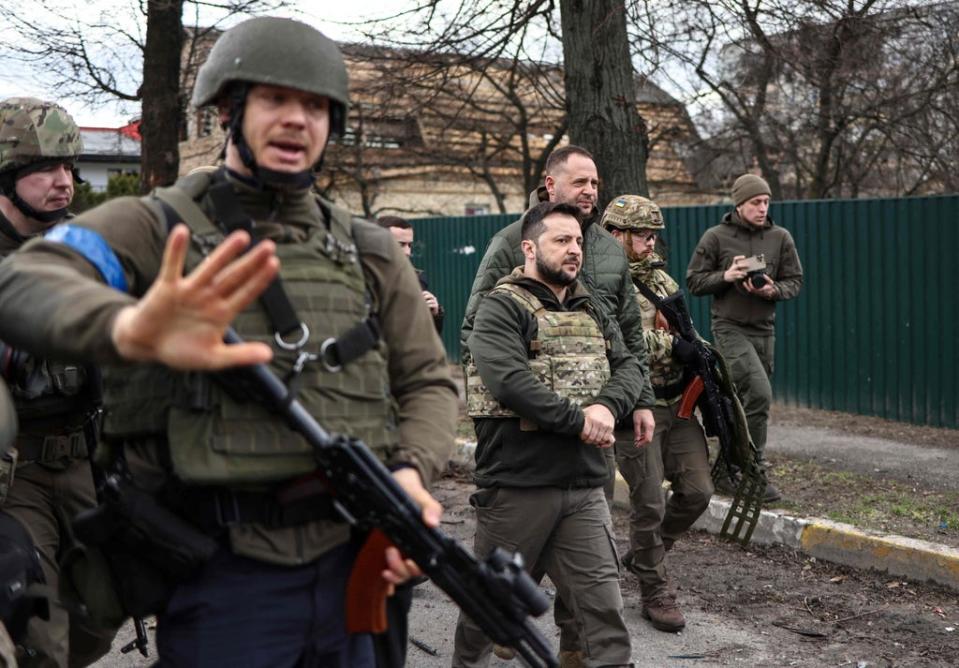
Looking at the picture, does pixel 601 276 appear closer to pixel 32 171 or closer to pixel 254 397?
pixel 32 171

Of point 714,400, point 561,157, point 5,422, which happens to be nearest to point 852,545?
point 714,400

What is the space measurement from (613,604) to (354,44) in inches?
328

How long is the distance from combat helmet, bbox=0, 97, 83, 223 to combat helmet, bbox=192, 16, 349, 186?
166 cm

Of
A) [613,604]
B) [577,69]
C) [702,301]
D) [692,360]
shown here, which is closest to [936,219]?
[702,301]

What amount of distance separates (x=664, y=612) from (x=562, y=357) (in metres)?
1.67

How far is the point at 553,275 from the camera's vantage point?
429 centimetres

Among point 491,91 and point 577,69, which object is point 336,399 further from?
point 491,91

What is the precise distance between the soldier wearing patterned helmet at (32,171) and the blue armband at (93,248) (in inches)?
68.4

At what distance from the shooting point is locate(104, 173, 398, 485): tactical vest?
7.43 feet

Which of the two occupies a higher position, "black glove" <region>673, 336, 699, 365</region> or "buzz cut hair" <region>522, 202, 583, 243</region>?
"buzz cut hair" <region>522, 202, 583, 243</region>

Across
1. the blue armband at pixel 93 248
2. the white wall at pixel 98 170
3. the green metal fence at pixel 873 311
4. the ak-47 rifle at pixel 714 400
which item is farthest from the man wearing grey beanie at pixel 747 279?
the white wall at pixel 98 170

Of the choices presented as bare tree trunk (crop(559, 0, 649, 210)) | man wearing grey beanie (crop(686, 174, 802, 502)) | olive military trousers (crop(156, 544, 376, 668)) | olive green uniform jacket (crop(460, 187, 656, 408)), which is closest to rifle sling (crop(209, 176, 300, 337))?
olive military trousers (crop(156, 544, 376, 668))

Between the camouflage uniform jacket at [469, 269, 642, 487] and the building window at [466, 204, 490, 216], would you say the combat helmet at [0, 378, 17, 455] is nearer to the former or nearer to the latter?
the camouflage uniform jacket at [469, 269, 642, 487]

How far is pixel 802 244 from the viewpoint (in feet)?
37.2
